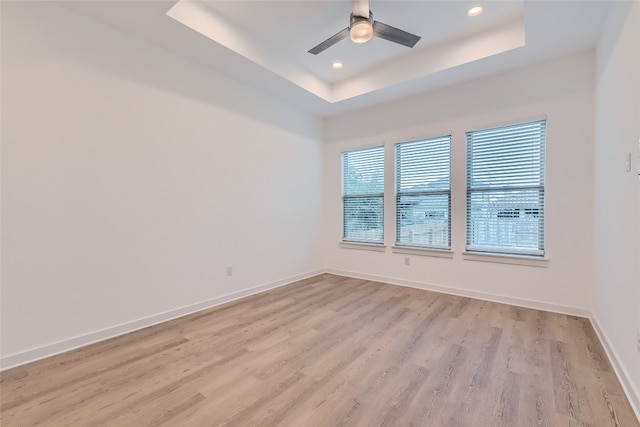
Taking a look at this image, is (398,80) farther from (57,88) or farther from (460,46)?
(57,88)

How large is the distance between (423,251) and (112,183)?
395cm

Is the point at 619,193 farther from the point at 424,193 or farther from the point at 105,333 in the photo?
the point at 105,333

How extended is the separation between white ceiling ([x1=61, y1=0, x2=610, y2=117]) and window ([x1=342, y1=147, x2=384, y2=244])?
117 centimetres

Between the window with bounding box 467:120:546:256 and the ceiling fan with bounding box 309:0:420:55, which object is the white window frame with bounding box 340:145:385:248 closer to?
the window with bounding box 467:120:546:256

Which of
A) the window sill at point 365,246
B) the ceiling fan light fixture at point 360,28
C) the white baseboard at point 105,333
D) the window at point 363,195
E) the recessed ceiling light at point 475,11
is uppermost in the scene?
the recessed ceiling light at point 475,11

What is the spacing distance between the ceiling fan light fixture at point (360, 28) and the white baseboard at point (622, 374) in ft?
10.7

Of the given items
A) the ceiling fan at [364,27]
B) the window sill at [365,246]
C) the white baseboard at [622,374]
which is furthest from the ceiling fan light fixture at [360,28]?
the white baseboard at [622,374]

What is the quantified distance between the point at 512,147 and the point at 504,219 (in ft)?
3.03

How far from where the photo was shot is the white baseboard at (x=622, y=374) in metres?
1.65

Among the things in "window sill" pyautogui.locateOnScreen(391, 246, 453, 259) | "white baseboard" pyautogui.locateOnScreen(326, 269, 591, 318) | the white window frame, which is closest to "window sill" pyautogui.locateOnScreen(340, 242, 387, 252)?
the white window frame

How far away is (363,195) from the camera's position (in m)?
4.96

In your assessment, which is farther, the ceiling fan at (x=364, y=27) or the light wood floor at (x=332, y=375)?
the ceiling fan at (x=364, y=27)

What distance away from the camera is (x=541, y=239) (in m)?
3.37

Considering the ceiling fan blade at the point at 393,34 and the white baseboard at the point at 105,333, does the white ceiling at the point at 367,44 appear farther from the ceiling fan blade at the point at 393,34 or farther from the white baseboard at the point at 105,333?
the white baseboard at the point at 105,333
